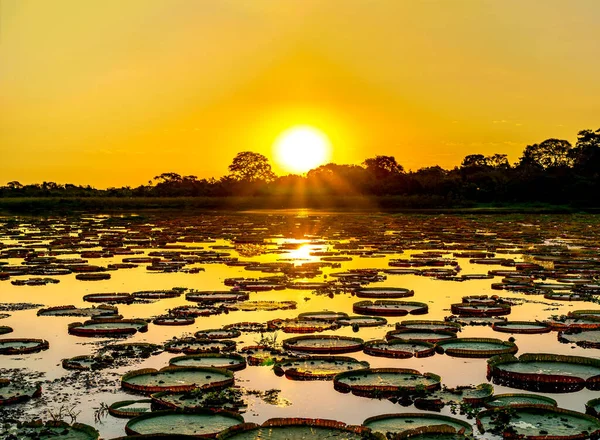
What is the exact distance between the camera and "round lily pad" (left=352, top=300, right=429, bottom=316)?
1383 centimetres

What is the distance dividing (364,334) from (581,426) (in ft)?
16.2

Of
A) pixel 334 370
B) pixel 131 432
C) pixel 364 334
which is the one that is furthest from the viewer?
pixel 364 334

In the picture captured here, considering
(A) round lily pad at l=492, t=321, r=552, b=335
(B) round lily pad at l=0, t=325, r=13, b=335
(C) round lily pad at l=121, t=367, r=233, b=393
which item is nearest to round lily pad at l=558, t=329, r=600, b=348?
(A) round lily pad at l=492, t=321, r=552, b=335

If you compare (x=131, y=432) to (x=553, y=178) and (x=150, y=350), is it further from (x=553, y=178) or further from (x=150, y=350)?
(x=553, y=178)

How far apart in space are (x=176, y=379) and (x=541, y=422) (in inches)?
157

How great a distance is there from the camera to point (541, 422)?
746cm

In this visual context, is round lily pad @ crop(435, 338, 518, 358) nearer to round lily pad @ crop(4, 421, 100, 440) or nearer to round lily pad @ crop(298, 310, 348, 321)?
round lily pad @ crop(298, 310, 348, 321)

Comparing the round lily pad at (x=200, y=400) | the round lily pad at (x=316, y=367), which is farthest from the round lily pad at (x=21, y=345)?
the round lily pad at (x=316, y=367)

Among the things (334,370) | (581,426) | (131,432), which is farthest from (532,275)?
(131,432)

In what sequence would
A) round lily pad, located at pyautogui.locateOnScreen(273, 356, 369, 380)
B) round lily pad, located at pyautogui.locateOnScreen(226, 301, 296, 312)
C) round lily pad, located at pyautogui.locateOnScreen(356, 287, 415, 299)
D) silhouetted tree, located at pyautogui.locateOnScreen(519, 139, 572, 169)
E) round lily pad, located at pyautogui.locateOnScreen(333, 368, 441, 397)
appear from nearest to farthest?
round lily pad, located at pyautogui.locateOnScreen(333, 368, 441, 397) → round lily pad, located at pyautogui.locateOnScreen(273, 356, 369, 380) → round lily pad, located at pyautogui.locateOnScreen(226, 301, 296, 312) → round lily pad, located at pyautogui.locateOnScreen(356, 287, 415, 299) → silhouetted tree, located at pyautogui.locateOnScreen(519, 139, 572, 169)

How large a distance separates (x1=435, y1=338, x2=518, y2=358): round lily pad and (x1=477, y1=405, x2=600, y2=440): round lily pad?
263 cm

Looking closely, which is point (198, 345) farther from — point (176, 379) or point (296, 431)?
point (296, 431)

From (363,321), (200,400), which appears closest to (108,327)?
(363,321)

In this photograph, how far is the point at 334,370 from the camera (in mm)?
9453
